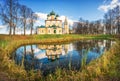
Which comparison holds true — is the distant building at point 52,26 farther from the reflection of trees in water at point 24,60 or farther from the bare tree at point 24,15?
the reflection of trees in water at point 24,60

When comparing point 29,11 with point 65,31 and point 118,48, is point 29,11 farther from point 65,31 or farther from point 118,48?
point 118,48

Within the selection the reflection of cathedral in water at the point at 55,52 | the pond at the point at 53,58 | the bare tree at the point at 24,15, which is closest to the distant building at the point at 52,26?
the bare tree at the point at 24,15

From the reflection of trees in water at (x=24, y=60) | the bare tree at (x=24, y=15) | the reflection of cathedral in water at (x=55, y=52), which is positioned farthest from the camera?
the bare tree at (x=24, y=15)

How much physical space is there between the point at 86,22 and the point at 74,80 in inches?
4105

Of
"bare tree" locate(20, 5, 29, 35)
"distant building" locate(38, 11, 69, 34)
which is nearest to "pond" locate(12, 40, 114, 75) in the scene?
"bare tree" locate(20, 5, 29, 35)

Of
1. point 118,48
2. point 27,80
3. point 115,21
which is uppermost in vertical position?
point 115,21

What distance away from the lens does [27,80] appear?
34.6 ft

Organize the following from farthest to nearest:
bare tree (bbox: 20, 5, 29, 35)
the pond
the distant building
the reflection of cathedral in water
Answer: the distant building → bare tree (bbox: 20, 5, 29, 35) → the reflection of cathedral in water → the pond

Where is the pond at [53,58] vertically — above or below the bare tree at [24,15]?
below

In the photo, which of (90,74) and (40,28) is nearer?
(90,74)

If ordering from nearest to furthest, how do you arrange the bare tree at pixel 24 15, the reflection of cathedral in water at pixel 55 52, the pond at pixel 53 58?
1. the pond at pixel 53 58
2. the reflection of cathedral in water at pixel 55 52
3. the bare tree at pixel 24 15

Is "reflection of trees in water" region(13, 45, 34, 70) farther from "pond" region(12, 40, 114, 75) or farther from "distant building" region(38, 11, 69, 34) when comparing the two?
"distant building" region(38, 11, 69, 34)

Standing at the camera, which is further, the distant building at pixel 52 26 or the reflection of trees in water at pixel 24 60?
the distant building at pixel 52 26

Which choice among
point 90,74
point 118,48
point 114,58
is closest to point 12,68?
point 90,74
